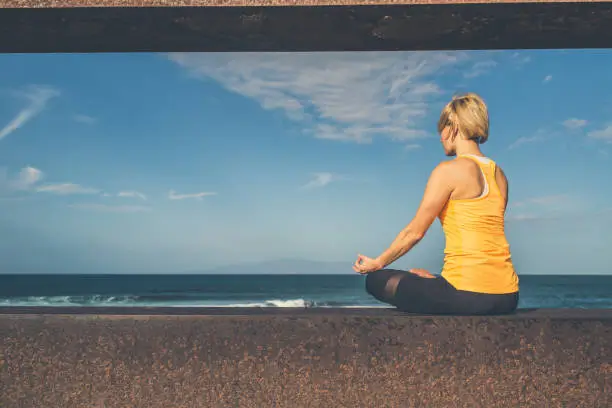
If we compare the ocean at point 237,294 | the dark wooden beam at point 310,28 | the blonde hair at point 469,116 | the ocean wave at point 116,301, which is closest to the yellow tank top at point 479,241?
the blonde hair at point 469,116

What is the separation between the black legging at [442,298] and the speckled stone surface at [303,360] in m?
0.06

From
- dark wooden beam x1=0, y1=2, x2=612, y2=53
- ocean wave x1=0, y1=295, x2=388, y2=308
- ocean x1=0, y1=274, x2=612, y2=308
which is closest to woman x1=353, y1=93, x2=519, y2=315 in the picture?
dark wooden beam x1=0, y1=2, x2=612, y2=53

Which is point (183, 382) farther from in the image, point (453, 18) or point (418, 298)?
point (453, 18)

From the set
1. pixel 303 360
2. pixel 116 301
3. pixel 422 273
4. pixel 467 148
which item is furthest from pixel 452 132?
pixel 116 301

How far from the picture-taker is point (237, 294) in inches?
1246

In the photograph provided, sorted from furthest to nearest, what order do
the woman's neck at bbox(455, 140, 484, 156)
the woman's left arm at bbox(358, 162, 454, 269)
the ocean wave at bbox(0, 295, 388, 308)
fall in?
the ocean wave at bbox(0, 295, 388, 308), the woman's neck at bbox(455, 140, 484, 156), the woman's left arm at bbox(358, 162, 454, 269)

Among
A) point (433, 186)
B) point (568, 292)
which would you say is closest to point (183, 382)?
point (433, 186)

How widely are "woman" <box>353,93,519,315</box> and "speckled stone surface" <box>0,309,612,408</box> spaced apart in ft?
0.31

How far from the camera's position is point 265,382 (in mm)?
2471

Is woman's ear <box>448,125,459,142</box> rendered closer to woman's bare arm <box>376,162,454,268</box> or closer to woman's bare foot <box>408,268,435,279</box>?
woman's bare arm <box>376,162,454,268</box>

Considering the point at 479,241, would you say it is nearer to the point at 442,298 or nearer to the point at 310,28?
the point at 442,298

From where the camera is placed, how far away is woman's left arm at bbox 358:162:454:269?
7.83ft

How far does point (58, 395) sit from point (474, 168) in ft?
6.74

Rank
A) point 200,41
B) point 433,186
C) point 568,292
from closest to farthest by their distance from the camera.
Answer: point 433,186, point 200,41, point 568,292
